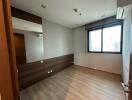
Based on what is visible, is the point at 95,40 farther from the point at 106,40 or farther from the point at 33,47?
the point at 33,47

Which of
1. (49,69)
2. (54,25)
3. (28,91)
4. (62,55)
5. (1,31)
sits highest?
(54,25)

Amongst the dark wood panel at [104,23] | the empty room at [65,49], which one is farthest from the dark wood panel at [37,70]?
the dark wood panel at [104,23]

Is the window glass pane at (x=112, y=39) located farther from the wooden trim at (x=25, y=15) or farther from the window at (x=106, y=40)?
the wooden trim at (x=25, y=15)

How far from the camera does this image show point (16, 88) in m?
0.61

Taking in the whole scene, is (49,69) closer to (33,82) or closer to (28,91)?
(33,82)

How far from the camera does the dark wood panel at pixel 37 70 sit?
2.85m

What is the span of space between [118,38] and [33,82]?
3848 millimetres

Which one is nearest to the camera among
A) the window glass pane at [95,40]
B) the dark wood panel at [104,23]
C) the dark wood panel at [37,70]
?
the dark wood panel at [37,70]

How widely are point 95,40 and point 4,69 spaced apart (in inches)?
176

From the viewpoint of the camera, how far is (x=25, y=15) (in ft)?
9.61

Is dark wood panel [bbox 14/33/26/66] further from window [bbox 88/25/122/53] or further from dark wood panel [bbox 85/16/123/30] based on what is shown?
window [bbox 88/25/122/53]

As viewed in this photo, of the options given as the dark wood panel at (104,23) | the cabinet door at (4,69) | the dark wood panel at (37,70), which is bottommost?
the dark wood panel at (37,70)

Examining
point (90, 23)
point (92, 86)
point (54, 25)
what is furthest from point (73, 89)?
point (90, 23)

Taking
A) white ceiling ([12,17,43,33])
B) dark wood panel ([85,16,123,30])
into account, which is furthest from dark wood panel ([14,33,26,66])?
dark wood panel ([85,16,123,30])
